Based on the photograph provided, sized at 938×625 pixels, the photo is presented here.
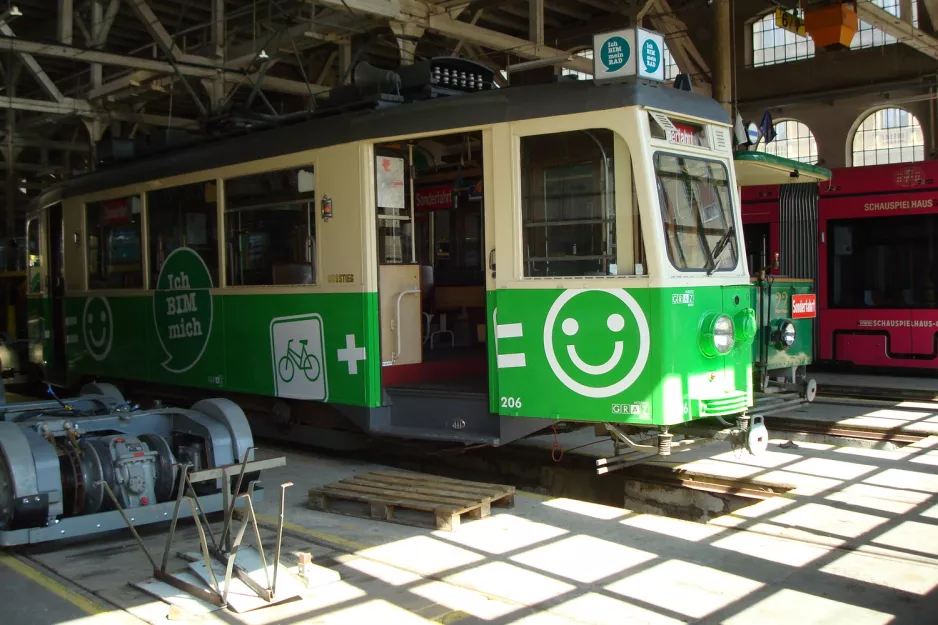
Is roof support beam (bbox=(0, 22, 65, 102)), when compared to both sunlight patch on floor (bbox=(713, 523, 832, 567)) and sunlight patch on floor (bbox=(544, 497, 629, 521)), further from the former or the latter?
sunlight patch on floor (bbox=(713, 523, 832, 567))

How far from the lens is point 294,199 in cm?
870

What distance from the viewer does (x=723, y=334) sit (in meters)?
7.01

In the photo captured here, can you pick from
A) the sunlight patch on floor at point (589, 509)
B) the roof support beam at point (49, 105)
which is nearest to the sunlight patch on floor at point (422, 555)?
the sunlight patch on floor at point (589, 509)

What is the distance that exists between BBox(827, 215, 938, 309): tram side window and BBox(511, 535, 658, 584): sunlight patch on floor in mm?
10666

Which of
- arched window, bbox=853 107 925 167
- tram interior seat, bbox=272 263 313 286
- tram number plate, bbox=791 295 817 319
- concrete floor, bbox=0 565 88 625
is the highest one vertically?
arched window, bbox=853 107 925 167

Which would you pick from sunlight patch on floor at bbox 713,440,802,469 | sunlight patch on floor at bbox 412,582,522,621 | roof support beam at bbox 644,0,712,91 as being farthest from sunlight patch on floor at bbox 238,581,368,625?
roof support beam at bbox 644,0,712,91

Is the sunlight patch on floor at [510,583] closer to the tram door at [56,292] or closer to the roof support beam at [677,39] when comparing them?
the tram door at [56,292]

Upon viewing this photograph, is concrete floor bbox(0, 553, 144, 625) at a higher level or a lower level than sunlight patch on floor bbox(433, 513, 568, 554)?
higher

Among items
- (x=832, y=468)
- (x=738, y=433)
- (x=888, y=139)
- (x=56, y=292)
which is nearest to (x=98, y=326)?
(x=56, y=292)

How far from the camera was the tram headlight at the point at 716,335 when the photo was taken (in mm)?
6879

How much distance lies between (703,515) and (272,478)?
3.75 m

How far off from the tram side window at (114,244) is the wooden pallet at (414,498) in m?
4.83

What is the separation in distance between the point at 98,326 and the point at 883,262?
1176 cm

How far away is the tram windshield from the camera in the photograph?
6.84 m
